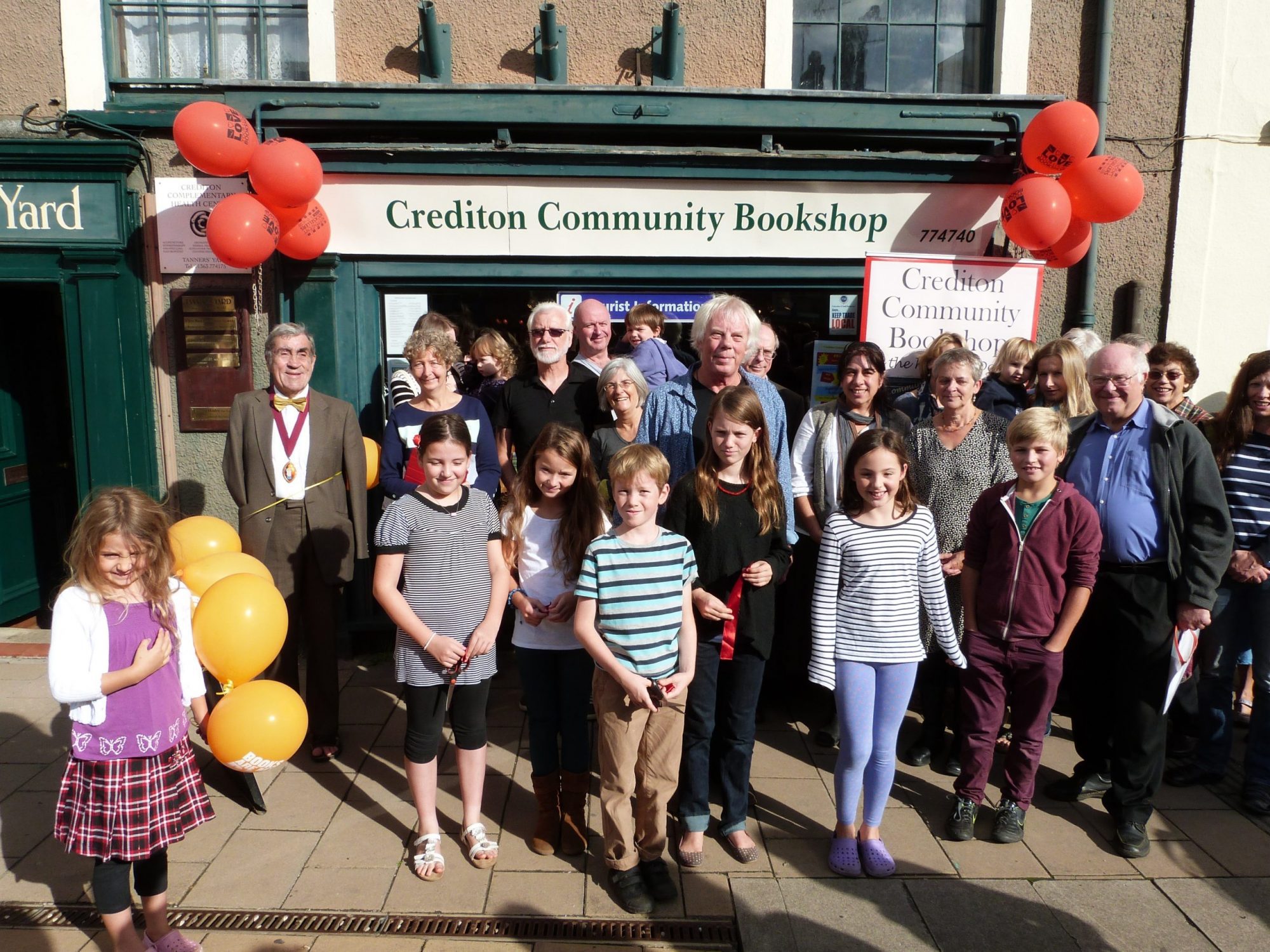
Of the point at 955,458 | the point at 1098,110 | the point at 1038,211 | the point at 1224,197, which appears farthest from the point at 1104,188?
the point at 955,458

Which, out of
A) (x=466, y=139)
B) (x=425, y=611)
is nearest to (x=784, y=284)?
(x=466, y=139)

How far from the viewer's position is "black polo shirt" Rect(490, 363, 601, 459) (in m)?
4.44

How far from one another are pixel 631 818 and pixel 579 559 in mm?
942

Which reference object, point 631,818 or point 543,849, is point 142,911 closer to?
point 543,849

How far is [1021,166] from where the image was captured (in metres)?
5.47

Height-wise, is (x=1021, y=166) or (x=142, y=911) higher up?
(x=1021, y=166)

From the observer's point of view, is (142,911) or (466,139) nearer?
(142,911)

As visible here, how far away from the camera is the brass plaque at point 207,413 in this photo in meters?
5.54

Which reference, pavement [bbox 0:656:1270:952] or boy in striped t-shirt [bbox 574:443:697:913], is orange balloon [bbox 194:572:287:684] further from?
boy in striped t-shirt [bbox 574:443:697:913]

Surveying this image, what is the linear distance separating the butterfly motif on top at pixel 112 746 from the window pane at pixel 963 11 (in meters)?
6.13

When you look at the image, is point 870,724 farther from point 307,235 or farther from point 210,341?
point 210,341

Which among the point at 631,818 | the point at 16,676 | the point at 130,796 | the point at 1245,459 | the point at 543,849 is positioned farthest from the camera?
the point at 16,676

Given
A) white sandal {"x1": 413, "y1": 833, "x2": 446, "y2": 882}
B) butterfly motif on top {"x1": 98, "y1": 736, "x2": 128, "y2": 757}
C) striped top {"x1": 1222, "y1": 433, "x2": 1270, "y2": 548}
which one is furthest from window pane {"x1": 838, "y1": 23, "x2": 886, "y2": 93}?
butterfly motif on top {"x1": 98, "y1": 736, "x2": 128, "y2": 757}

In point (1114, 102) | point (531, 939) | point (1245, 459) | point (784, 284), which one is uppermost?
point (1114, 102)
